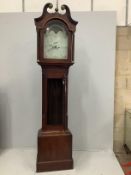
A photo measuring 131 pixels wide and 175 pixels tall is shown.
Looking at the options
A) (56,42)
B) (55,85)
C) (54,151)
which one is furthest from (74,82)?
(54,151)

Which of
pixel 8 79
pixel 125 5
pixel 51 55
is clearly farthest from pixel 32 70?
pixel 125 5

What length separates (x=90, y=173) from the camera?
59.2 inches

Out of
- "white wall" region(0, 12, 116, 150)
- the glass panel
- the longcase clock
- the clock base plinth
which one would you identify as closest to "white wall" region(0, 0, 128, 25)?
"white wall" region(0, 12, 116, 150)

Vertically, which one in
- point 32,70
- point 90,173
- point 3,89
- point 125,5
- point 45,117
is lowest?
point 90,173

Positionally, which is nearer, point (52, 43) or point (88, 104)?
point (52, 43)

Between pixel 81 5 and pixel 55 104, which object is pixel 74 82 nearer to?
pixel 55 104

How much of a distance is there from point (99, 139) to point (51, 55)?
99 centimetres

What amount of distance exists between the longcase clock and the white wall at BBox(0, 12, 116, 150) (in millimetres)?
397

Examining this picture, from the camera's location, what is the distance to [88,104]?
1966 mm

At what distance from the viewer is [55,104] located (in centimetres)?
160

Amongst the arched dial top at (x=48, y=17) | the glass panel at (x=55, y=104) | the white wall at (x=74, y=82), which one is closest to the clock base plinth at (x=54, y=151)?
the glass panel at (x=55, y=104)

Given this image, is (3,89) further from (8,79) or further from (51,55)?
(51,55)

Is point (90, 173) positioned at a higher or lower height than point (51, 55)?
lower

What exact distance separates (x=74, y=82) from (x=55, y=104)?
0.43 meters
